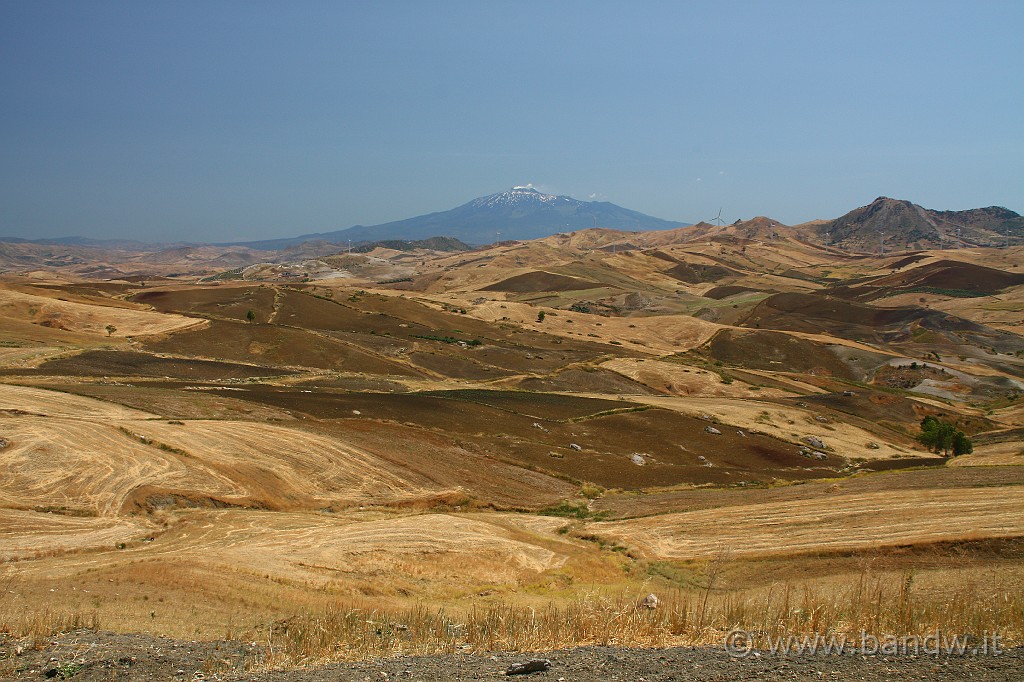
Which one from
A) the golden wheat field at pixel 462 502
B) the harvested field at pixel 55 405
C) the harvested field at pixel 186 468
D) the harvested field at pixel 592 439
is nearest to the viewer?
the golden wheat field at pixel 462 502

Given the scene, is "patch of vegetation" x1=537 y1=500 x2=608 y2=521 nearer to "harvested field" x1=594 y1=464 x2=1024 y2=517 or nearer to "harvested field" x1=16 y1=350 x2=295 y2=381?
"harvested field" x1=594 y1=464 x2=1024 y2=517

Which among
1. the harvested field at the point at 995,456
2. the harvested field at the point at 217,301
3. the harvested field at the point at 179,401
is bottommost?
the harvested field at the point at 995,456

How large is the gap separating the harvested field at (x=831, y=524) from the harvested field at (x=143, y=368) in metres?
50.1

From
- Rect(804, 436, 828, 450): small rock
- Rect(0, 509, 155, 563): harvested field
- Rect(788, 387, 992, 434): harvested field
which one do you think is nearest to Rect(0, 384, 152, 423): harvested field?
Rect(0, 509, 155, 563): harvested field

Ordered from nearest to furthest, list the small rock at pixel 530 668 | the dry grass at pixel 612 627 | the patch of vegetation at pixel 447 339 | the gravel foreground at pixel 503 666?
the gravel foreground at pixel 503 666 < the small rock at pixel 530 668 < the dry grass at pixel 612 627 < the patch of vegetation at pixel 447 339

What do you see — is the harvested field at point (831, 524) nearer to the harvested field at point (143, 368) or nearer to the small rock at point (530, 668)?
the small rock at point (530, 668)

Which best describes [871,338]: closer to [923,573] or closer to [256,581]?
[923,573]

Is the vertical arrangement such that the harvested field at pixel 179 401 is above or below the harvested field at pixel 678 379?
above

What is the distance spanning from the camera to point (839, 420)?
233 feet

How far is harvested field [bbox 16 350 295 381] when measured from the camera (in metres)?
63.9

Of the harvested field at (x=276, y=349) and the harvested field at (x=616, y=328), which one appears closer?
the harvested field at (x=276, y=349)

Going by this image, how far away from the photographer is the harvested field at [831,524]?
88.4ft

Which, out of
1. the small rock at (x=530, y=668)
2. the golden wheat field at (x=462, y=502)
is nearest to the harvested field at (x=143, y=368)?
the golden wheat field at (x=462, y=502)

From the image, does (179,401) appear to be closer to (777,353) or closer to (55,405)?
(55,405)
